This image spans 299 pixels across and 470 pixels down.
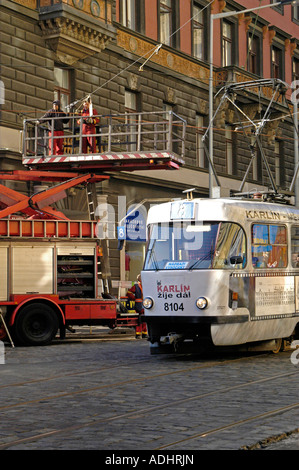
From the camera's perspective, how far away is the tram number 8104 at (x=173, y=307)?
48.5 ft

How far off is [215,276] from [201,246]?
61 cm

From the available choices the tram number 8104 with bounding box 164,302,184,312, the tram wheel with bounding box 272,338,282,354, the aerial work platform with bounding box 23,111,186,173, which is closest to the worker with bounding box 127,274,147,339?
the aerial work platform with bounding box 23,111,186,173

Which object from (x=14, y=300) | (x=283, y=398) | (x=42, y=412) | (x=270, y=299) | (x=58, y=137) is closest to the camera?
(x=42, y=412)

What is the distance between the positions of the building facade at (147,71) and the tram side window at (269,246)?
11.2 meters

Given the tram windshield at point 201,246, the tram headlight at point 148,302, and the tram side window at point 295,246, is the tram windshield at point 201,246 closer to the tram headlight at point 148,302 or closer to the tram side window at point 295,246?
the tram headlight at point 148,302

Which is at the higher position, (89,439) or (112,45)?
(112,45)

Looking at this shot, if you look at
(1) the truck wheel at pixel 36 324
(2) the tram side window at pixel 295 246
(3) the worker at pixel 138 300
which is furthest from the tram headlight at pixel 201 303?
(3) the worker at pixel 138 300

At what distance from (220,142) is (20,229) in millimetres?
20601

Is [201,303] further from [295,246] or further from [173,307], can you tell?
[295,246]

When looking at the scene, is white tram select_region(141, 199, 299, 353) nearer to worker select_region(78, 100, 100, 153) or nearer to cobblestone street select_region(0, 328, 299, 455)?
cobblestone street select_region(0, 328, 299, 455)

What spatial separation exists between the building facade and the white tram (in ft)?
36.4

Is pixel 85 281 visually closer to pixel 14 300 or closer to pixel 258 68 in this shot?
pixel 14 300
